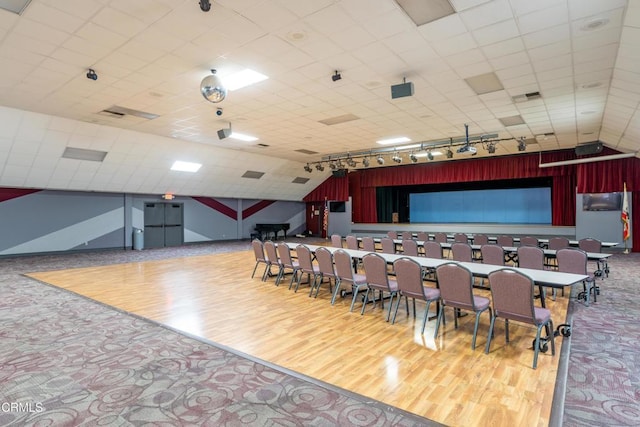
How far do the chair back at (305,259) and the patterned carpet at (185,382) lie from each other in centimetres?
283

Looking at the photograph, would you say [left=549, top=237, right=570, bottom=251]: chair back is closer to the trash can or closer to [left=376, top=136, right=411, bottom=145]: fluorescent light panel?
[left=376, top=136, right=411, bottom=145]: fluorescent light panel

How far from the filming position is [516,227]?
1429 cm

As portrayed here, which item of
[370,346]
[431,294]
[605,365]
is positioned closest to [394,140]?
[431,294]

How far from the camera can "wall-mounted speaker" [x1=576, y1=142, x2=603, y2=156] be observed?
37.6ft

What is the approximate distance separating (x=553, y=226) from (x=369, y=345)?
42.9 ft

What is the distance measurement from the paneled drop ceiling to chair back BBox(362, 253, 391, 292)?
3049 millimetres

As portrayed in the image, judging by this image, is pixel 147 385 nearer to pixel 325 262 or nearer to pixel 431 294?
pixel 431 294

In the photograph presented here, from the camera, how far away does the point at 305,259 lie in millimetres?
6785

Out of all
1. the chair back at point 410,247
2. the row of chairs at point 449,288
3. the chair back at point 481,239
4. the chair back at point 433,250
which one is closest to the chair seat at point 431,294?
the row of chairs at point 449,288

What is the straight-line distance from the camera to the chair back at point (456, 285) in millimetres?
4027

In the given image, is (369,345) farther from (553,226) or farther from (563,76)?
(553,226)

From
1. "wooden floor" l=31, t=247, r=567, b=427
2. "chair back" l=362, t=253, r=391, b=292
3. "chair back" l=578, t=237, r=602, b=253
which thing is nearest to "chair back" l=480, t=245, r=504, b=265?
"wooden floor" l=31, t=247, r=567, b=427

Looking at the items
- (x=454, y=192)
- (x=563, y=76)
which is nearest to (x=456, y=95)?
(x=563, y=76)

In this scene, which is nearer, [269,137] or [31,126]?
[31,126]
